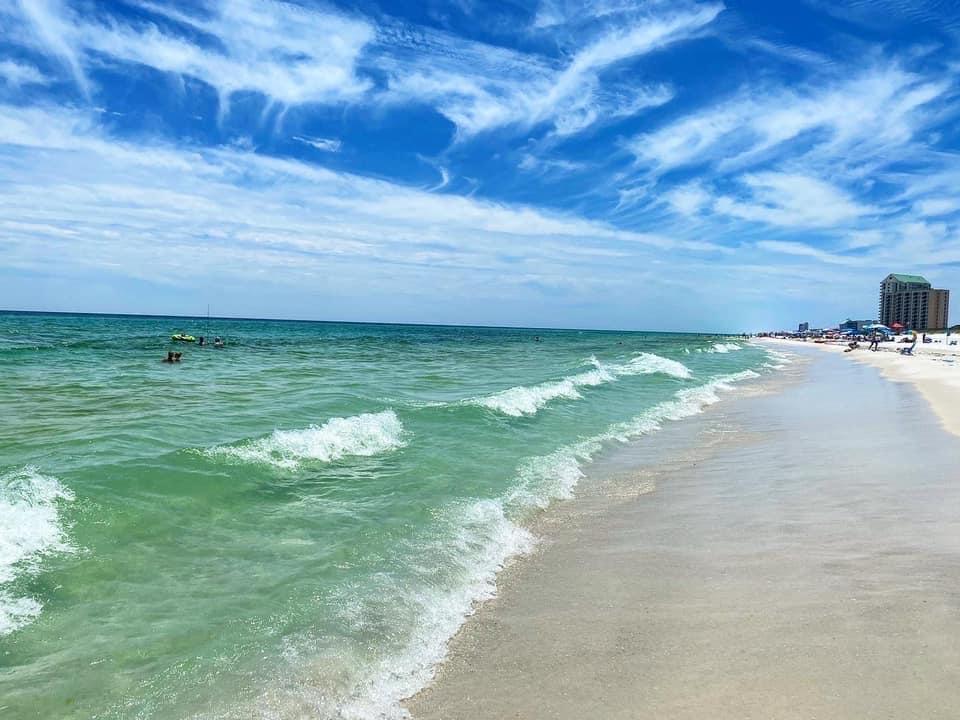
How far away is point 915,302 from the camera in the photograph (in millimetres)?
157250

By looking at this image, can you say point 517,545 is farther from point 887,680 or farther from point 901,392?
point 901,392

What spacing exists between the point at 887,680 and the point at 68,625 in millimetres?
5721

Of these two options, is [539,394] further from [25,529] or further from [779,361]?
[779,361]

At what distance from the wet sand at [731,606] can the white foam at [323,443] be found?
14.3 feet

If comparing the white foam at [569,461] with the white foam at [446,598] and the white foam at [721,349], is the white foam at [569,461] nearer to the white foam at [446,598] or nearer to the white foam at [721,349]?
the white foam at [446,598]

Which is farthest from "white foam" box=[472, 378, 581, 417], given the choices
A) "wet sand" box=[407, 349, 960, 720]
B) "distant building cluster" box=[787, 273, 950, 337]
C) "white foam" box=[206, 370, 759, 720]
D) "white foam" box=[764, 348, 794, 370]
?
"distant building cluster" box=[787, 273, 950, 337]

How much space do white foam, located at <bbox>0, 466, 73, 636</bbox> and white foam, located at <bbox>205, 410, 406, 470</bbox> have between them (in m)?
2.46

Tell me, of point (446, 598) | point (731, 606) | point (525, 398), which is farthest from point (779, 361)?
point (446, 598)

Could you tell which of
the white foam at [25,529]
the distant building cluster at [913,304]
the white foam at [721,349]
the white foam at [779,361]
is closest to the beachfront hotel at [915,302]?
the distant building cluster at [913,304]

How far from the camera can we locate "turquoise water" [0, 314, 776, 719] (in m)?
4.07

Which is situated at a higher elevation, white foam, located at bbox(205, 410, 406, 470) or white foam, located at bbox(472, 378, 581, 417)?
white foam, located at bbox(472, 378, 581, 417)

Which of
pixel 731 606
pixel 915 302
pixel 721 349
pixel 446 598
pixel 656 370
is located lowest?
pixel 446 598

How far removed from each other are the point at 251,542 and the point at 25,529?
222 cm

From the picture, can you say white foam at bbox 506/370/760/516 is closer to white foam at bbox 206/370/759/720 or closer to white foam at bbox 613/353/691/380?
white foam at bbox 206/370/759/720
